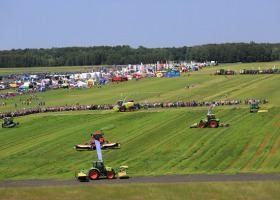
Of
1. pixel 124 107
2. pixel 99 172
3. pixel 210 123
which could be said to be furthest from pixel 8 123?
pixel 99 172

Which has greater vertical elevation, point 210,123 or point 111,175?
point 210,123

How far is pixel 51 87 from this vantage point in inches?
5320

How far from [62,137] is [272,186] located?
89.3 feet

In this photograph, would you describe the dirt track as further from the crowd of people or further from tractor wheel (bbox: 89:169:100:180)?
the crowd of people

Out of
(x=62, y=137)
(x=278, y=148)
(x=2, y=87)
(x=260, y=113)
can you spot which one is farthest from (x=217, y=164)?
(x=2, y=87)

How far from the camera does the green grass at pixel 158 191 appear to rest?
32.9 m

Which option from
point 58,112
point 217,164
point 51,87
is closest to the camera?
point 217,164

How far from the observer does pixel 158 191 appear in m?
34.2

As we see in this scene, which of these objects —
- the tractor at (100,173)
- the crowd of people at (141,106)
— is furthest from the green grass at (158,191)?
the crowd of people at (141,106)

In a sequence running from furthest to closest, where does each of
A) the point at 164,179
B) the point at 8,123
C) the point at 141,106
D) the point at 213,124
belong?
the point at 141,106 → the point at 8,123 → the point at 213,124 → the point at 164,179

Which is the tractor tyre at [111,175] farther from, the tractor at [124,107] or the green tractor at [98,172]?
the tractor at [124,107]

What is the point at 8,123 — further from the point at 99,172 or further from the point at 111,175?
the point at 111,175

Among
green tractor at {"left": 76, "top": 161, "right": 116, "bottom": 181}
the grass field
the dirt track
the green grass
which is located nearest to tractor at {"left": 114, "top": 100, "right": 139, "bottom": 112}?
the grass field

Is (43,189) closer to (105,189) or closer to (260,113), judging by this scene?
(105,189)
